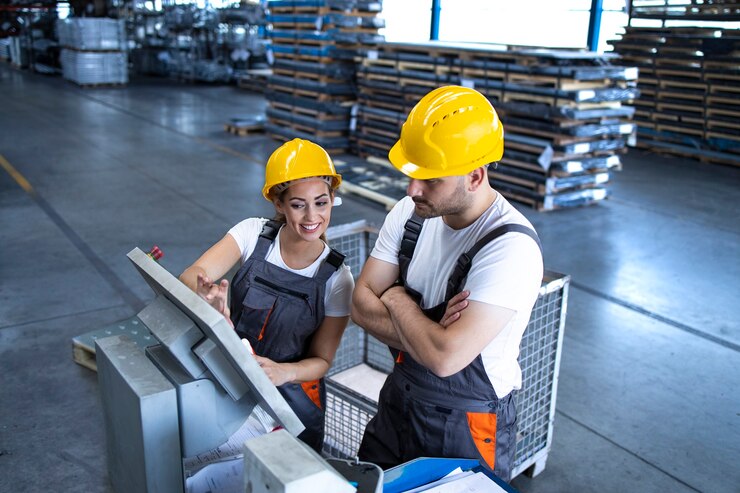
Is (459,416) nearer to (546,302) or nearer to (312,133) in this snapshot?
(546,302)

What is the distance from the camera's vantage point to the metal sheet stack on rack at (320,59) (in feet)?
34.4

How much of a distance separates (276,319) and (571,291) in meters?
3.96

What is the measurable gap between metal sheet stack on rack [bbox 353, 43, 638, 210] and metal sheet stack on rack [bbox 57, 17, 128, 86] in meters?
12.4

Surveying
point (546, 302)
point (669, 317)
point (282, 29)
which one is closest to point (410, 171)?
point (546, 302)

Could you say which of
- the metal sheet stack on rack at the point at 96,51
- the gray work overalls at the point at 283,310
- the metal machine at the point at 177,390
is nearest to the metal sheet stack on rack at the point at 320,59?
the gray work overalls at the point at 283,310

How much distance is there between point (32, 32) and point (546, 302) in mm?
23550

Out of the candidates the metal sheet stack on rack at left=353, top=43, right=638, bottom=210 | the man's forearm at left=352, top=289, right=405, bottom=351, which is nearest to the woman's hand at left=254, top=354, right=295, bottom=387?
the man's forearm at left=352, top=289, right=405, bottom=351

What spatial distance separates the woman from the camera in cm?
239

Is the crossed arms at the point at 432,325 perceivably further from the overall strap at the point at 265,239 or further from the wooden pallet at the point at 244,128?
the wooden pallet at the point at 244,128

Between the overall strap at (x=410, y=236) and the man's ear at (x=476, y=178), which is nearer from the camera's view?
the man's ear at (x=476, y=178)

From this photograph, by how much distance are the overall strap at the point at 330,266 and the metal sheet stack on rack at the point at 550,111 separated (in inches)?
228

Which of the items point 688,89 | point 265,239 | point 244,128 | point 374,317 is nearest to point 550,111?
point 688,89

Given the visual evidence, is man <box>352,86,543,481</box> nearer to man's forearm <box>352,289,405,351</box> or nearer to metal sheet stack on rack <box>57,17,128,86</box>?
man's forearm <box>352,289,405,351</box>

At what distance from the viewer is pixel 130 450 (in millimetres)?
A: 1460
